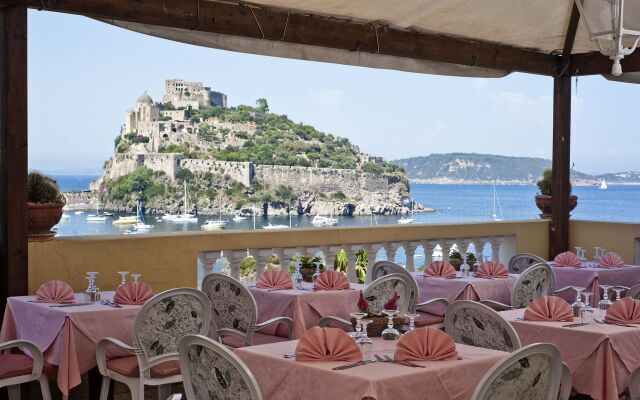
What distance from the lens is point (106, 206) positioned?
49.6 meters

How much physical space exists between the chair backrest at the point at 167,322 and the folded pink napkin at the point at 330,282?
1229mm

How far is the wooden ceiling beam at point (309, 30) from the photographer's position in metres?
5.94

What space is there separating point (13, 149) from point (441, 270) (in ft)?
10.6

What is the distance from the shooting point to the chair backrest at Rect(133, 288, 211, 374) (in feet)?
15.6

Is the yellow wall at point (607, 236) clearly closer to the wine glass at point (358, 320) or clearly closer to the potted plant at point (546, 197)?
the potted plant at point (546, 197)

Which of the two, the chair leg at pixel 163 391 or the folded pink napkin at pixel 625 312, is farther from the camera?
the chair leg at pixel 163 391

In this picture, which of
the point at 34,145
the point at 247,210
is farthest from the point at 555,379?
the point at 34,145

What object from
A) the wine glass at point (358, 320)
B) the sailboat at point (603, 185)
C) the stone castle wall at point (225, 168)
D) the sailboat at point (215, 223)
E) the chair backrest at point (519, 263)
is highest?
the stone castle wall at point (225, 168)

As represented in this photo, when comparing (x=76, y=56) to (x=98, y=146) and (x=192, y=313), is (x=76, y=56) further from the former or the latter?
(x=192, y=313)

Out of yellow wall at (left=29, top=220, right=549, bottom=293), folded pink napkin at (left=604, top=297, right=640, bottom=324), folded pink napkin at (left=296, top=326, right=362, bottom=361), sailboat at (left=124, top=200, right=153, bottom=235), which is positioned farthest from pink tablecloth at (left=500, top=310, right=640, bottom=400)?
sailboat at (left=124, top=200, right=153, bottom=235)

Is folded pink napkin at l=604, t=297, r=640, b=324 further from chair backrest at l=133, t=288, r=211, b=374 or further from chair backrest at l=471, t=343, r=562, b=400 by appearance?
chair backrest at l=133, t=288, r=211, b=374

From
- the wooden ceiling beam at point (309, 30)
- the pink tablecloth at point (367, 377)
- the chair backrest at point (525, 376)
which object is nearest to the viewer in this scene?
the chair backrest at point (525, 376)

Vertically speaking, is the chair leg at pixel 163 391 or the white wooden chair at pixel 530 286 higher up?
the white wooden chair at pixel 530 286

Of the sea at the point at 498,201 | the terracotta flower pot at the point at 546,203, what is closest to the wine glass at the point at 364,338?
the terracotta flower pot at the point at 546,203
